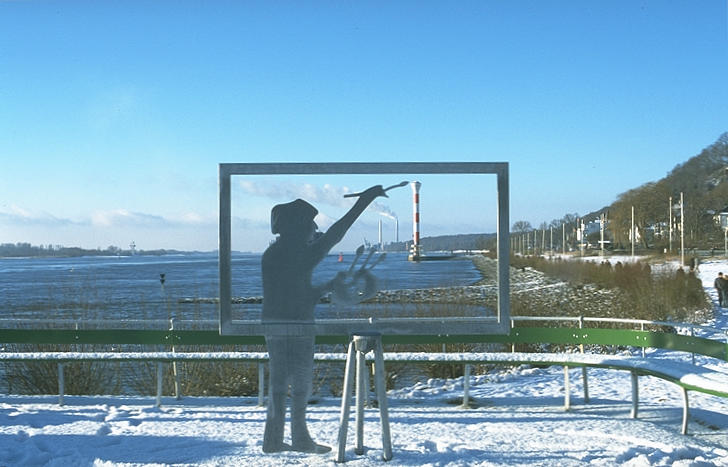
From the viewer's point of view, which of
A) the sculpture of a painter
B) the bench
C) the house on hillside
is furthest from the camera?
the house on hillside

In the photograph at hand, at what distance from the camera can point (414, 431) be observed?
226 inches

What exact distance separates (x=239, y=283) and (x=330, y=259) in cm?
75

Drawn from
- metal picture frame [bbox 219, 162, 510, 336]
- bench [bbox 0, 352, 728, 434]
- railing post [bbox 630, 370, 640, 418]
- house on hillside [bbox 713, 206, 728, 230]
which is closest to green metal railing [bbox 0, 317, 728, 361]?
bench [bbox 0, 352, 728, 434]

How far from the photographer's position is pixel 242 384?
28.7ft

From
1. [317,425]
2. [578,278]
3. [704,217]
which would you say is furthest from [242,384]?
[704,217]

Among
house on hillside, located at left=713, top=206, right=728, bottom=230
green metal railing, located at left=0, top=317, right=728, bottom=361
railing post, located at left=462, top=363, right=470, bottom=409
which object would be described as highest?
house on hillside, located at left=713, top=206, right=728, bottom=230

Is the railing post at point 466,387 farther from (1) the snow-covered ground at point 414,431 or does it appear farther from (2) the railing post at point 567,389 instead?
(2) the railing post at point 567,389

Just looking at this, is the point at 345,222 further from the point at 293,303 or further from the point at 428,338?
the point at 428,338

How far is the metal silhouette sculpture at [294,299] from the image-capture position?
518 cm

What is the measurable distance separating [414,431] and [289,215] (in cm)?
206

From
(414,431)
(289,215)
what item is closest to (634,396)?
(414,431)

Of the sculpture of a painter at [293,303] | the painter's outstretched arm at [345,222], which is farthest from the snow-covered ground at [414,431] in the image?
the painter's outstretched arm at [345,222]

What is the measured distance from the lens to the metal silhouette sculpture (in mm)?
5176

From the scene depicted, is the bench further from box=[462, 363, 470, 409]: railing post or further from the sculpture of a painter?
the sculpture of a painter
